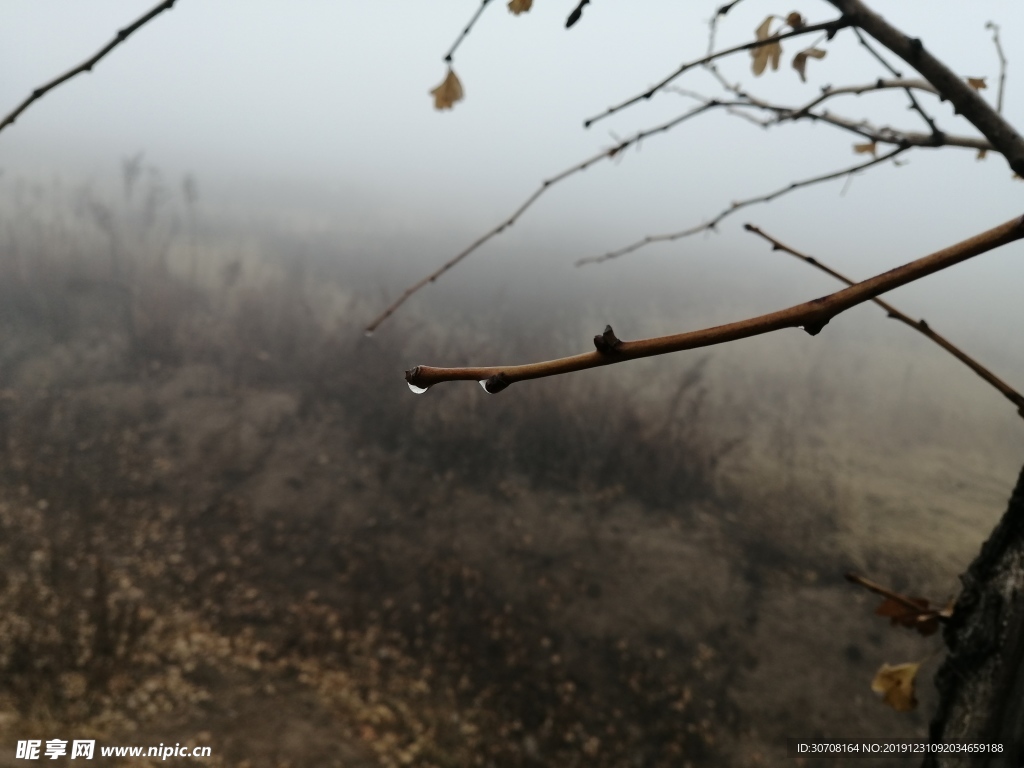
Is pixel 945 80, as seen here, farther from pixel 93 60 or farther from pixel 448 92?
pixel 93 60

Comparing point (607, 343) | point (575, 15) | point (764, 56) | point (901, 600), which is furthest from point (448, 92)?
point (901, 600)

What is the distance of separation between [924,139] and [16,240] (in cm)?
1073

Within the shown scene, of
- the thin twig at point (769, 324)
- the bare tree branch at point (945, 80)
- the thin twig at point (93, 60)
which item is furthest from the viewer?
the bare tree branch at point (945, 80)

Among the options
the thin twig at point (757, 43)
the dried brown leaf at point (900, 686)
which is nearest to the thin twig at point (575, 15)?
the thin twig at point (757, 43)

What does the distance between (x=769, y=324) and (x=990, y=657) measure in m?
0.65

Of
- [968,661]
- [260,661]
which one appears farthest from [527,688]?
[968,661]

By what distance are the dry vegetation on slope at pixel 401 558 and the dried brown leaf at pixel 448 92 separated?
9.20ft

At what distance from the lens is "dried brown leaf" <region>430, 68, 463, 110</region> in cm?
70

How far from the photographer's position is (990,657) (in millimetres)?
622

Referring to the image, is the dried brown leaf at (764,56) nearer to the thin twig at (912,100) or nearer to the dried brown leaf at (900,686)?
the thin twig at (912,100)

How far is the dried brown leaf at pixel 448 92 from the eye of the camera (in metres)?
0.70

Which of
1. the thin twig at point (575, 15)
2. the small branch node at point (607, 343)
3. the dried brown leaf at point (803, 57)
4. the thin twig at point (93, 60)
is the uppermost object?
the dried brown leaf at point (803, 57)

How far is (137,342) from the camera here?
6.43 metres

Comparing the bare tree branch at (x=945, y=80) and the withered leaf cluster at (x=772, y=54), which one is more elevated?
the withered leaf cluster at (x=772, y=54)
